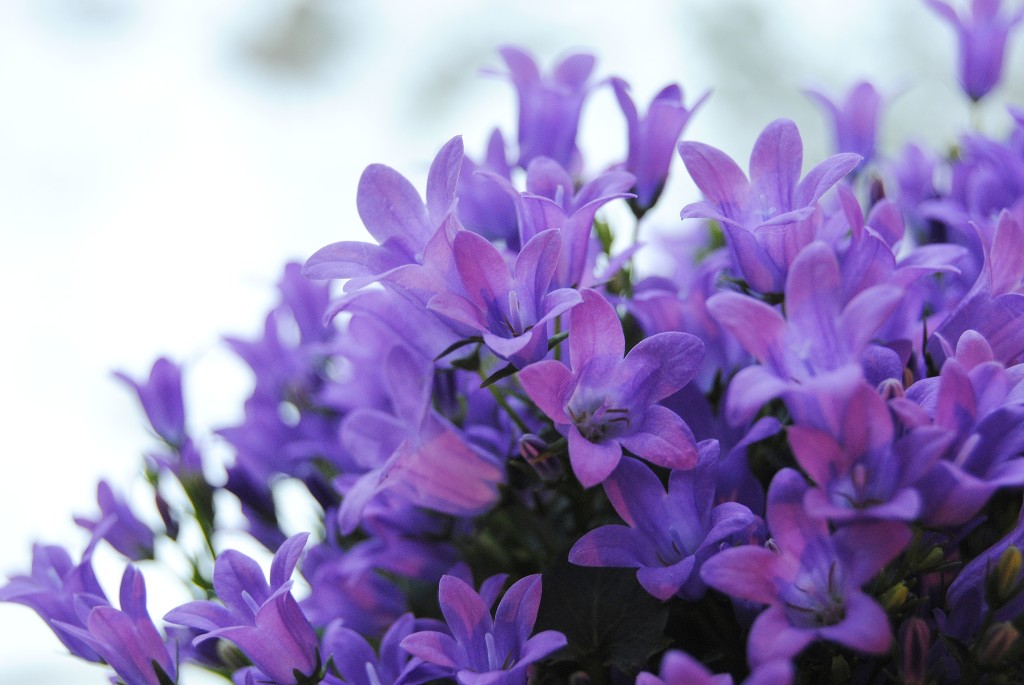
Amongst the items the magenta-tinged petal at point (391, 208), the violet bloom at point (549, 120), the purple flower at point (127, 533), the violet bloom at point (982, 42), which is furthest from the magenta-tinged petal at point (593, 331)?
the violet bloom at point (982, 42)

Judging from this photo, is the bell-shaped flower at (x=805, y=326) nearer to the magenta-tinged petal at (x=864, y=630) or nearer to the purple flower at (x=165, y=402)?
the magenta-tinged petal at (x=864, y=630)

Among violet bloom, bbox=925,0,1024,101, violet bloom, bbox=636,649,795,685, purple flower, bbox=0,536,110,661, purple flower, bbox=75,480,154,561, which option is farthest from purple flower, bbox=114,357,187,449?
violet bloom, bbox=925,0,1024,101

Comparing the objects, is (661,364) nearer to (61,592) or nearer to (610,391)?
(610,391)

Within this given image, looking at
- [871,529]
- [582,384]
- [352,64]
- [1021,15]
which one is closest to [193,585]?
[582,384]

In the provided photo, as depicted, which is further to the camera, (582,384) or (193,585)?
(193,585)

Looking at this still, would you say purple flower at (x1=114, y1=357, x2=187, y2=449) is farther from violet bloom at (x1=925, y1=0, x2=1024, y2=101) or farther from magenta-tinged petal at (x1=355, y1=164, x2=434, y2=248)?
violet bloom at (x1=925, y1=0, x2=1024, y2=101)

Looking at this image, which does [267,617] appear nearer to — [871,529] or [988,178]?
[871,529]
